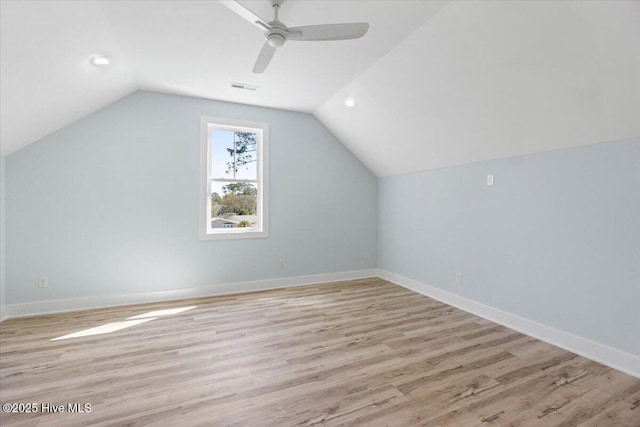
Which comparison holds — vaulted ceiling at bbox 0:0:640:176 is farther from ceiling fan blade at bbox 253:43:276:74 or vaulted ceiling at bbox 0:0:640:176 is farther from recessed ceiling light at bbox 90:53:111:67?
ceiling fan blade at bbox 253:43:276:74

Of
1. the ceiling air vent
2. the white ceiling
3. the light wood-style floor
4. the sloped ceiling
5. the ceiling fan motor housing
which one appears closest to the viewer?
the light wood-style floor

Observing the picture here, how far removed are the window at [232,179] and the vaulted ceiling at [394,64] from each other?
764 mm

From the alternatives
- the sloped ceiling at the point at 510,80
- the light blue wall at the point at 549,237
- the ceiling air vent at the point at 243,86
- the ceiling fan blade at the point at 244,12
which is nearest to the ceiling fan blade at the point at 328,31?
the ceiling fan blade at the point at 244,12

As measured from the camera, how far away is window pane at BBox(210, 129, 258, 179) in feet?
13.5

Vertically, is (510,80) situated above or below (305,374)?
above

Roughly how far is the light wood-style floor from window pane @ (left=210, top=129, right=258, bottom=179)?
2.06 metres

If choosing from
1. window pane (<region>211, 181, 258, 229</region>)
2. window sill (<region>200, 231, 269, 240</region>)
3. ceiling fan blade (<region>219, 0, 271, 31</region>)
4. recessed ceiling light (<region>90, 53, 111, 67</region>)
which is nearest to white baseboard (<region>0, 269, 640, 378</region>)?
window sill (<region>200, 231, 269, 240</region>)

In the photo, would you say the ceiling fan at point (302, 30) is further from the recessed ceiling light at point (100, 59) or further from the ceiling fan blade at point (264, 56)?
the recessed ceiling light at point (100, 59)

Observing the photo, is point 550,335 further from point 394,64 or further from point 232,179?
point 232,179

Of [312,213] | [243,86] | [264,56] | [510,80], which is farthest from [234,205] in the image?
[510,80]

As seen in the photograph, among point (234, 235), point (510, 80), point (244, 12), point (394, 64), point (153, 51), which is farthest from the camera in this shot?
point (234, 235)

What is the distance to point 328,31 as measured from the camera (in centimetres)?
191

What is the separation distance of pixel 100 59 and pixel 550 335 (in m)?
4.89

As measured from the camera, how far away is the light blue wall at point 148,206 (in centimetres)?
321
